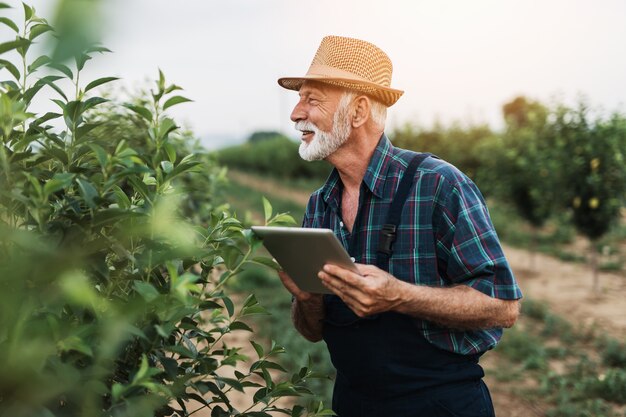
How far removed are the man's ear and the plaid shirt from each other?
13 cm

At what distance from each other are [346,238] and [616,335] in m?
5.98

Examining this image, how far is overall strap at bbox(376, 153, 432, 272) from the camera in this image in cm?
200

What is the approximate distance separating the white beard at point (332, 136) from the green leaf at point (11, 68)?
1118 millimetres

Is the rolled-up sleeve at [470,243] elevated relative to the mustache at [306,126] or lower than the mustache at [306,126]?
lower

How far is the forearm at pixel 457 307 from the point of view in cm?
177

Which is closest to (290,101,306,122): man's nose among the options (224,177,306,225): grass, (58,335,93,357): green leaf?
(58,335,93,357): green leaf

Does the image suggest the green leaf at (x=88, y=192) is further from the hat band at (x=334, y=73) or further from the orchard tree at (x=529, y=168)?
the orchard tree at (x=529, y=168)

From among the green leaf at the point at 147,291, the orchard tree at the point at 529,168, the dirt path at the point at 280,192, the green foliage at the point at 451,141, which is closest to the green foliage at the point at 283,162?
the dirt path at the point at 280,192

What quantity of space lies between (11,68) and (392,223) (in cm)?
121

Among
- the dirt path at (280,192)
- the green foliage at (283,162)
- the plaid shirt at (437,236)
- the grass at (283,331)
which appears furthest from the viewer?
the green foliage at (283,162)

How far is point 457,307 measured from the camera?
1820 mm

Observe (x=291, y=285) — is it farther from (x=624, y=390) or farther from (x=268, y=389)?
(x=624, y=390)

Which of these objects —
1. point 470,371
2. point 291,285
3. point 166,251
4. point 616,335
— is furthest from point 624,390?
point 166,251

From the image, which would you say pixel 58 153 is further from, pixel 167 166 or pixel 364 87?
pixel 364 87
